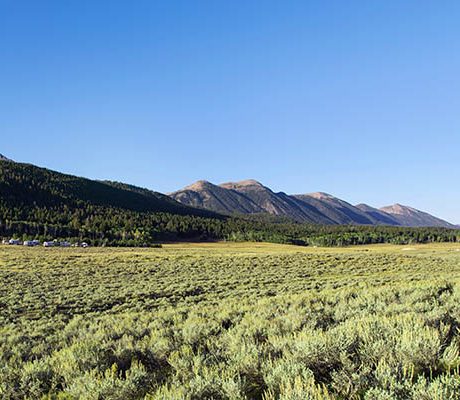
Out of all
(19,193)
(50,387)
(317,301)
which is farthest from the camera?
(19,193)

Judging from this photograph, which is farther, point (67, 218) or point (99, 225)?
point (67, 218)

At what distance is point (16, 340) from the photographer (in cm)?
1030

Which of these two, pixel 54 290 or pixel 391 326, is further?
pixel 54 290

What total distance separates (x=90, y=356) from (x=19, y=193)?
18064cm

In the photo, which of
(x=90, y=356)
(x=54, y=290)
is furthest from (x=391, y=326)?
(x=54, y=290)

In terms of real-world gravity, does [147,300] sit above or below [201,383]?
below

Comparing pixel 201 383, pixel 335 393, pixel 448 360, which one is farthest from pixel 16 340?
pixel 448 360

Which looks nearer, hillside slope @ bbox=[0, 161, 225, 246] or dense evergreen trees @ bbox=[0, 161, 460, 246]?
hillside slope @ bbox=[0, 161, 225, 246]

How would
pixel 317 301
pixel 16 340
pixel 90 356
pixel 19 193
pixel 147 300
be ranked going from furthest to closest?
1. pixel 19 193
2. pixel 147 300
3. pixel 317 301
4. pixel 16 340
5. pixel 90 356

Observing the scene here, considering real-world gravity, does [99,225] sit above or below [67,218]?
below

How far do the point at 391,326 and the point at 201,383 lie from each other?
3.04m

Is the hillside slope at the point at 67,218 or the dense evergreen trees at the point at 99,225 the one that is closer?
the hillside slope at the point at 67,218

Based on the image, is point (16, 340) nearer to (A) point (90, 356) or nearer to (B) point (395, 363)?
(A) point (90, 356)

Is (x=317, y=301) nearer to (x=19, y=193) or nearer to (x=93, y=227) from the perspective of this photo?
(x=93, y=227)
